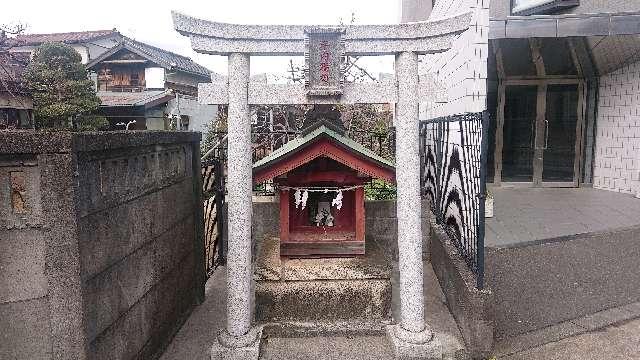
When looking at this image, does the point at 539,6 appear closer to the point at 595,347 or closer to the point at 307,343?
the point at 595,347

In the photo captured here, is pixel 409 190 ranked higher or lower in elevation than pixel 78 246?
higher

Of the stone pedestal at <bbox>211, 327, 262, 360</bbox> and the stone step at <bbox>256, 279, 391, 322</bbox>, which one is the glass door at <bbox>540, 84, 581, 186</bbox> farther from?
the stone pedestal at <bbox>211, 327, 262, 360</bbox>

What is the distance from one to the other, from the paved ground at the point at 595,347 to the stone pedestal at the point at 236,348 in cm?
293

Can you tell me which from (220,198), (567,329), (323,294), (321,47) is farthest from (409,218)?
(220,198)

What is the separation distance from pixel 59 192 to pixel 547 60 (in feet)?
41.9

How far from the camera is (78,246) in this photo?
332 centimetres

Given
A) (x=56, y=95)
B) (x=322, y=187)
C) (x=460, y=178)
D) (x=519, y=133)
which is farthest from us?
(x=56, y=95)

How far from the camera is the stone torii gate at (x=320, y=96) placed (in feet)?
15.6

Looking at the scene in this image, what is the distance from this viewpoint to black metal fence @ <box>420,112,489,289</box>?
4.94 metres

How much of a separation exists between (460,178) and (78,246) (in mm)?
5170

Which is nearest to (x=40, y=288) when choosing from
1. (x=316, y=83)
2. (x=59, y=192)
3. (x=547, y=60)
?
(x=59, y=192)

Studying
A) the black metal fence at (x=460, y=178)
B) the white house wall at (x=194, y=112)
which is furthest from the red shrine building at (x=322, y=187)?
the white house wall at (x=194, y=112)

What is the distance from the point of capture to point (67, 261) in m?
3.28

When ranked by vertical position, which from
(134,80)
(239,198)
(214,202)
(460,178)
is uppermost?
(134,80)
